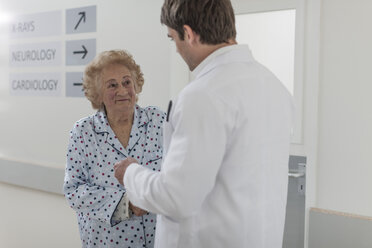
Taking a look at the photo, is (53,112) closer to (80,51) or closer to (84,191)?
(80,51)

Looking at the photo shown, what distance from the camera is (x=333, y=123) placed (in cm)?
243

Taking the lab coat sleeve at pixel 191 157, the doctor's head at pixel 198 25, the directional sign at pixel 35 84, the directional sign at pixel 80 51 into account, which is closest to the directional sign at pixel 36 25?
the directional sign at pixel 80 51

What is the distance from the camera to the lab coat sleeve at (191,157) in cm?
117

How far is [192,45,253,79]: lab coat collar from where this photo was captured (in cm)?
127

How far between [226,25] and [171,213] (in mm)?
545

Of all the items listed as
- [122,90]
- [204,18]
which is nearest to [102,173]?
[122,90]

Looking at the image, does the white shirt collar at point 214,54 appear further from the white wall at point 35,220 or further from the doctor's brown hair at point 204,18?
the white wall at point 35,220

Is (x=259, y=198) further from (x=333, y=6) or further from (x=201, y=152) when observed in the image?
(x=333, y=6)

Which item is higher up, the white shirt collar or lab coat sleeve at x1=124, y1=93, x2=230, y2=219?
the white shirt collar

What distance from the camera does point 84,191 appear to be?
6.14ft

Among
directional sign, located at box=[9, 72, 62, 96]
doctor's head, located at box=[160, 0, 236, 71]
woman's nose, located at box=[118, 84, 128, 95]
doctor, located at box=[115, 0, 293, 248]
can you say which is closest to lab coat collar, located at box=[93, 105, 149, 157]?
woman's nose, located at box=[118, 84, 128, 95]

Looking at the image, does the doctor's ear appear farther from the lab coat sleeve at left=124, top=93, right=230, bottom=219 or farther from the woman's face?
the woman's face

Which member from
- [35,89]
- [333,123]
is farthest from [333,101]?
[35,89]

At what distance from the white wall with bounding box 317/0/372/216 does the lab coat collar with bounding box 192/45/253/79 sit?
49.8 inches
